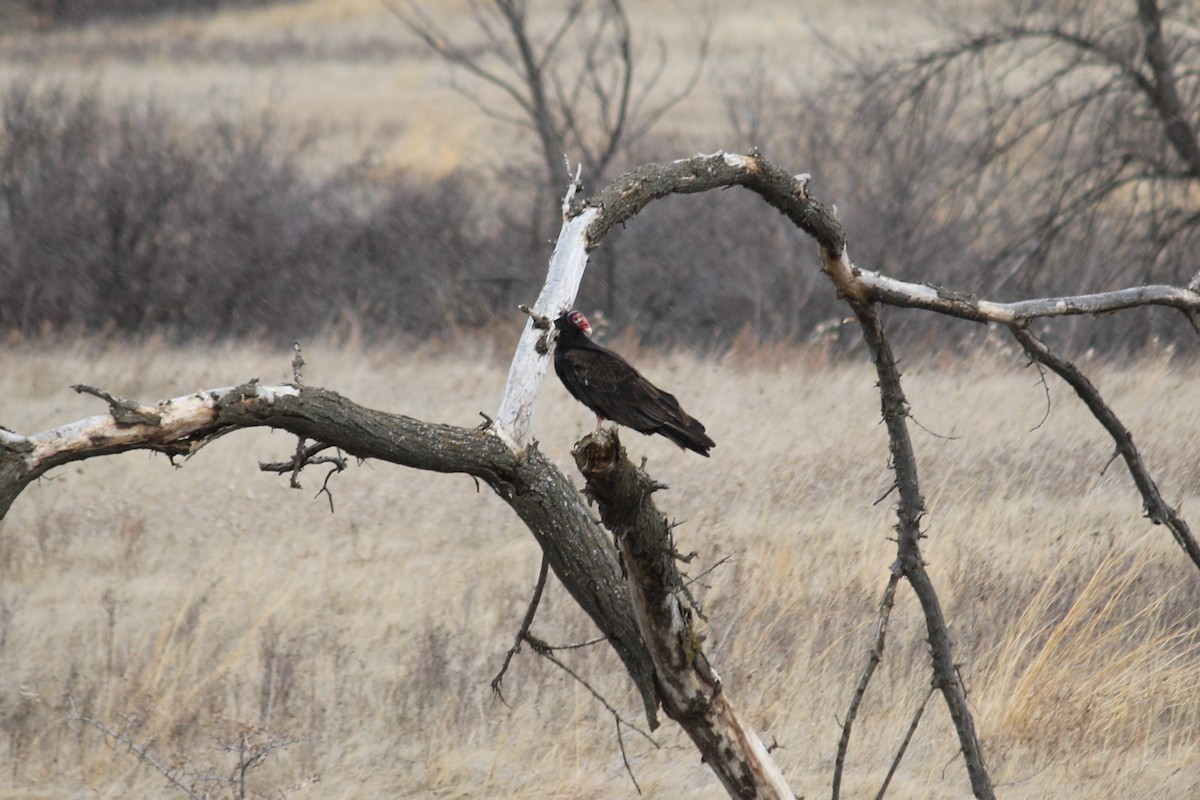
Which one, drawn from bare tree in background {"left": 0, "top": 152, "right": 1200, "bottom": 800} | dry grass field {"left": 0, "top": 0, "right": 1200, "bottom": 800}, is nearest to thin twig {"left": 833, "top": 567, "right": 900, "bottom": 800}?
bare tree in background {"left": 0, "top": 152, "right": 1200, "bottom": 800}

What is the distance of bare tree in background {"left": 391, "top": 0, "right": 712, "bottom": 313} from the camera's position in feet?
52.6

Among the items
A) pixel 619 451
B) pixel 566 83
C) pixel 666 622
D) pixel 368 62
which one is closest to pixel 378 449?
pixel 619 451

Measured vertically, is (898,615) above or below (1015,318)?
below

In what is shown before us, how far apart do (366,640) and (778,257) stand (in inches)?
428

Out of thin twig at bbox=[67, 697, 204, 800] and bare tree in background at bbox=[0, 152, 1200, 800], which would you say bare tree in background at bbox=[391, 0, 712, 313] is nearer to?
bare tree in background at bbox=[0, 152, 1200, 800]

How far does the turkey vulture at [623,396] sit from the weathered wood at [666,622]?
3.69 ft

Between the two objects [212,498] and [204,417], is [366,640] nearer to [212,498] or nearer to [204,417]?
[212,498]

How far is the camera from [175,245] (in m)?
17.8

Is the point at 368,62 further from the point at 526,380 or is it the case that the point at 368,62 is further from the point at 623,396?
the point at 526,380

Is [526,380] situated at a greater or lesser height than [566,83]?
lesser

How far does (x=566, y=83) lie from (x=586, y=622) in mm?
26750

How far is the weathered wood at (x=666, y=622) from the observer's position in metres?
3.29

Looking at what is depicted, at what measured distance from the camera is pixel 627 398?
484 cm

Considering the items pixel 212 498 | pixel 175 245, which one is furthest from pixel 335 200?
pixel 212 498
